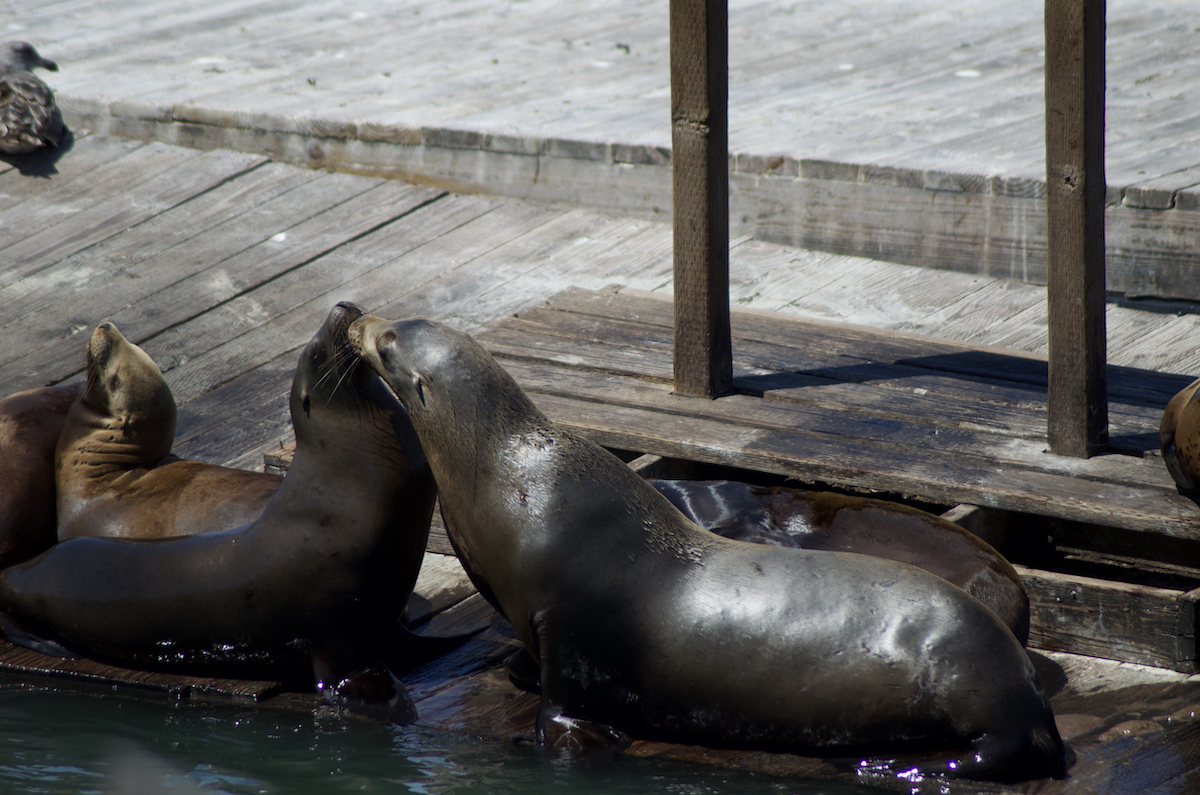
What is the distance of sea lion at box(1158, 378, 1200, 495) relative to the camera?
355 centimetres

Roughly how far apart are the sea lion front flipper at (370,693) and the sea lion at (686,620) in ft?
1.11

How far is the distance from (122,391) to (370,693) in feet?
4.83

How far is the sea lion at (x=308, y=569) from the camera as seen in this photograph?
11.8 ft

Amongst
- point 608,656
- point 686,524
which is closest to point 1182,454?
point 686,524

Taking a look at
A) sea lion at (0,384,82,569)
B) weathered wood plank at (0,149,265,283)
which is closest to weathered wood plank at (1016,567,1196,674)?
sea lion at (0,384,82,569)

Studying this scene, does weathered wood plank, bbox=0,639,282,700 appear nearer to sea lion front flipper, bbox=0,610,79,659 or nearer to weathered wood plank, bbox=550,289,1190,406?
sea lion front flipper, bbox=0,610,79,659

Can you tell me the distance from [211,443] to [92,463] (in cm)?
77

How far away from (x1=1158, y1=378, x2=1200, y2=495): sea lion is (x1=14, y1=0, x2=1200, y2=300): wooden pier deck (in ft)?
6.19

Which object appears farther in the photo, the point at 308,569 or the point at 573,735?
the point at 308,569

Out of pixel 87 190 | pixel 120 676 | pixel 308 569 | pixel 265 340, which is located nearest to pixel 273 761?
pixel 308 569

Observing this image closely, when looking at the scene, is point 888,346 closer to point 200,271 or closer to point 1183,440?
point 1183,440

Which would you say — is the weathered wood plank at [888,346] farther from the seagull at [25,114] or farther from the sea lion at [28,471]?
the seagull at [25,114]

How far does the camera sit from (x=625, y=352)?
500 centimetres

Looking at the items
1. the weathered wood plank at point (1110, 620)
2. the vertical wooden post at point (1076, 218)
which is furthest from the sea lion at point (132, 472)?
the vertical wooden post at point (1076, 218)
